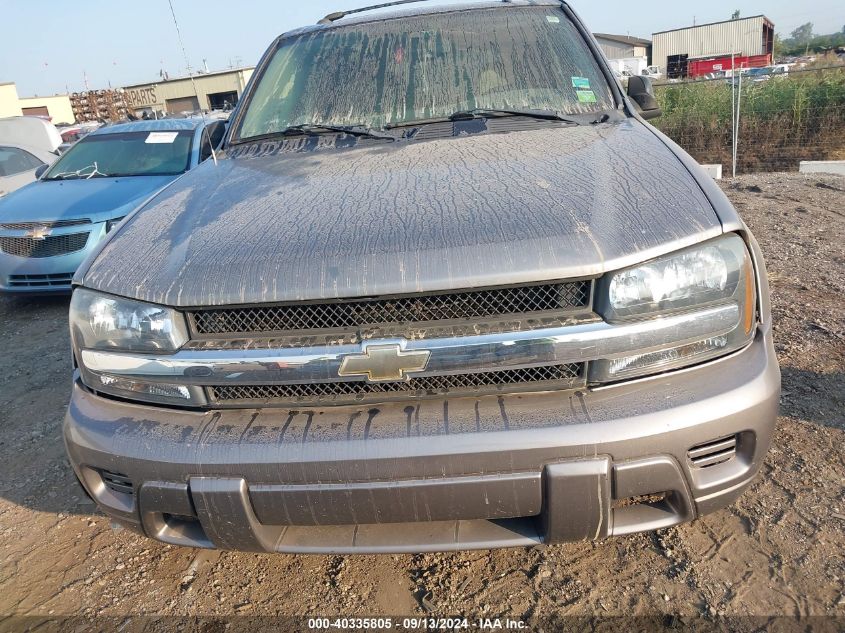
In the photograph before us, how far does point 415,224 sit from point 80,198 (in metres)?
5.47

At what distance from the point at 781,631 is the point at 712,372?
79 cm

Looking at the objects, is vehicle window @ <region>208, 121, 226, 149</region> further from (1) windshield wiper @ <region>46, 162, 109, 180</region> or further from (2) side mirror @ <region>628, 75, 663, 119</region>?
(1) windshield wiper @ <region>46, 162, 109, 180</region>

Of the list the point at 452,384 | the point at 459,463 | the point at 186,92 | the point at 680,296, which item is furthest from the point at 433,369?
the point at 186,92

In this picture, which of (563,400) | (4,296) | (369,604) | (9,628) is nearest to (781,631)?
(563,400)

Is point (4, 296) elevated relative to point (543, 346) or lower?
lower

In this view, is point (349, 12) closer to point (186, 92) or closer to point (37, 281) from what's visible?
point (37, 281)

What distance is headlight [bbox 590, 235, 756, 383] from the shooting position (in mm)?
1662

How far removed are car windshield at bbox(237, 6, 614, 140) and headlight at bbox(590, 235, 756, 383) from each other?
1.26m

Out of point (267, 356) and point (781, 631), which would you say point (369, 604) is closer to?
point (267, 356)

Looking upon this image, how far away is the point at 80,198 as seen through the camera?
607cm

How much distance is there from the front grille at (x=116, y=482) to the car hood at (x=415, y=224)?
1.76 feet

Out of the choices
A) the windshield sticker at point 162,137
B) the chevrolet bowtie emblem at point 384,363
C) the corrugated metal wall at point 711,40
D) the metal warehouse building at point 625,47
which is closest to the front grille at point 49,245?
the windshield sticker at point 162,137

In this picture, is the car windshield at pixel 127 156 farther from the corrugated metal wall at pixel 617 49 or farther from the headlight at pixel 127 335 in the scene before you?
the corrugated metal wall at pixel 617 49

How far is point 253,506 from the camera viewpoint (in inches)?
67.3
